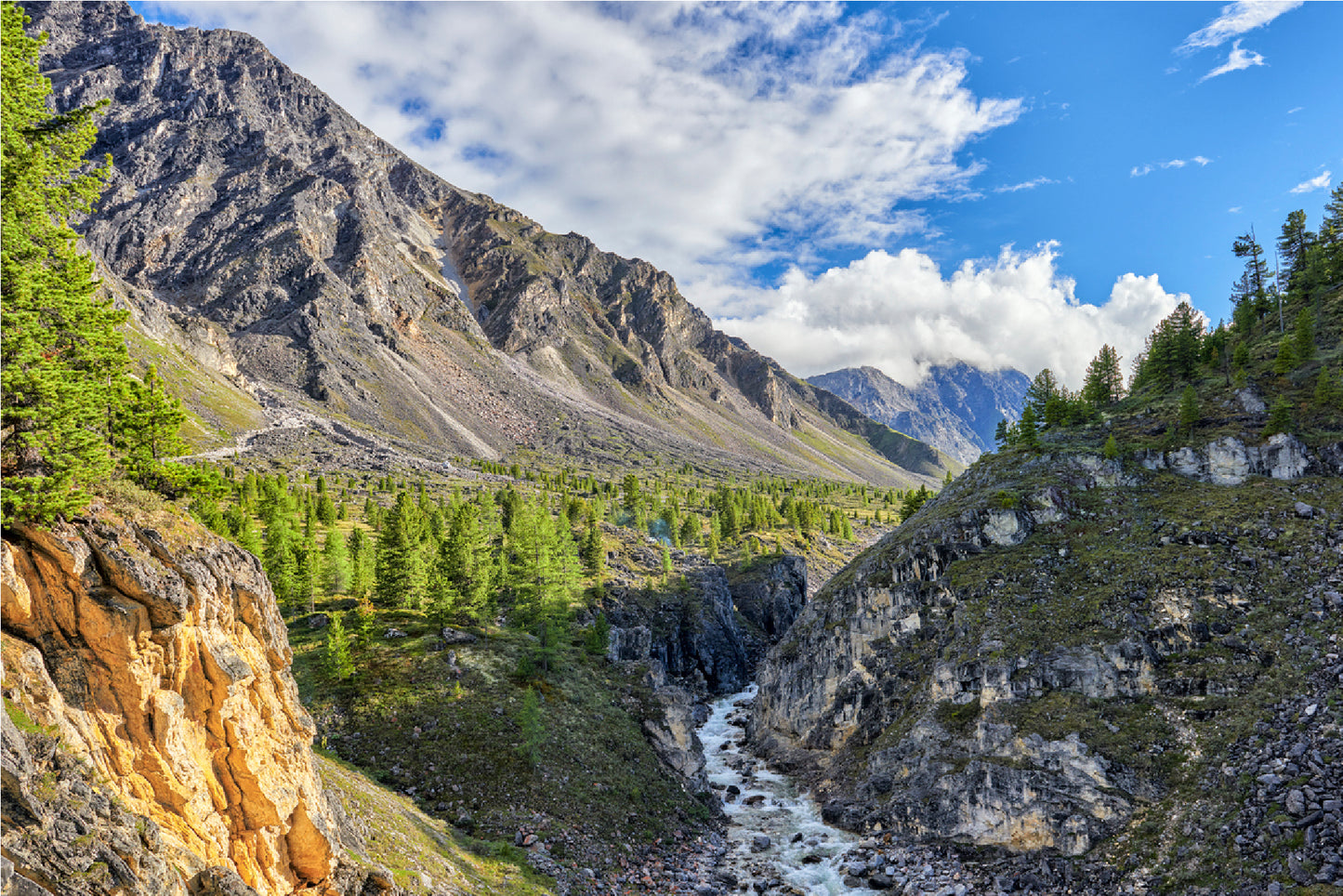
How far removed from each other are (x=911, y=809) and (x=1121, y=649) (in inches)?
834

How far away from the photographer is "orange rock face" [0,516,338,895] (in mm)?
Answer: 17047

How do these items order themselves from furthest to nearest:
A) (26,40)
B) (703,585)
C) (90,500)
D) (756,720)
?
(703,585) < (756,720) < (90,500) < (26,40)

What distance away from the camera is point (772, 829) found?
53375 millimetres

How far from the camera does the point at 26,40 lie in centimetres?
1680

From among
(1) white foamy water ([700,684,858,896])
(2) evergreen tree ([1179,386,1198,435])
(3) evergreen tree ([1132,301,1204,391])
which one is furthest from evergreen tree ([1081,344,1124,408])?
(1) white foamy water ([700,684,858,896])

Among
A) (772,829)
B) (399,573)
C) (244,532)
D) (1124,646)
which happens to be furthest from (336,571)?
(1124,646)

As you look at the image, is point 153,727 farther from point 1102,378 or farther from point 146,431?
point 1102,378

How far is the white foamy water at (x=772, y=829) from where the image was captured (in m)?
46.1

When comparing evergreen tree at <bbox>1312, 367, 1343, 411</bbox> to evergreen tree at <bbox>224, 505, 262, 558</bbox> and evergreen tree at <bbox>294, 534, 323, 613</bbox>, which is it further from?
evergreen tree at <bbox>224, 505, 262, 558</bbox>

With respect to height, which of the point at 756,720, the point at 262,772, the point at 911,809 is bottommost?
the point at 756,720

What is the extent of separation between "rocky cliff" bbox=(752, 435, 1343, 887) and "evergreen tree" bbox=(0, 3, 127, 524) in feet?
180

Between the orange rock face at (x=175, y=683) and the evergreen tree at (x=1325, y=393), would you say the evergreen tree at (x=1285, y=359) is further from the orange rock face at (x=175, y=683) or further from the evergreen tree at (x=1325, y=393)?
the orange rock face at (x=175, y=683)

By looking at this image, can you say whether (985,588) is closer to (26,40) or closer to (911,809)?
(911,809)

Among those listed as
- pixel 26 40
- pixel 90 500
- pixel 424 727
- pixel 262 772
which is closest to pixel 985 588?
pixel 424 727
